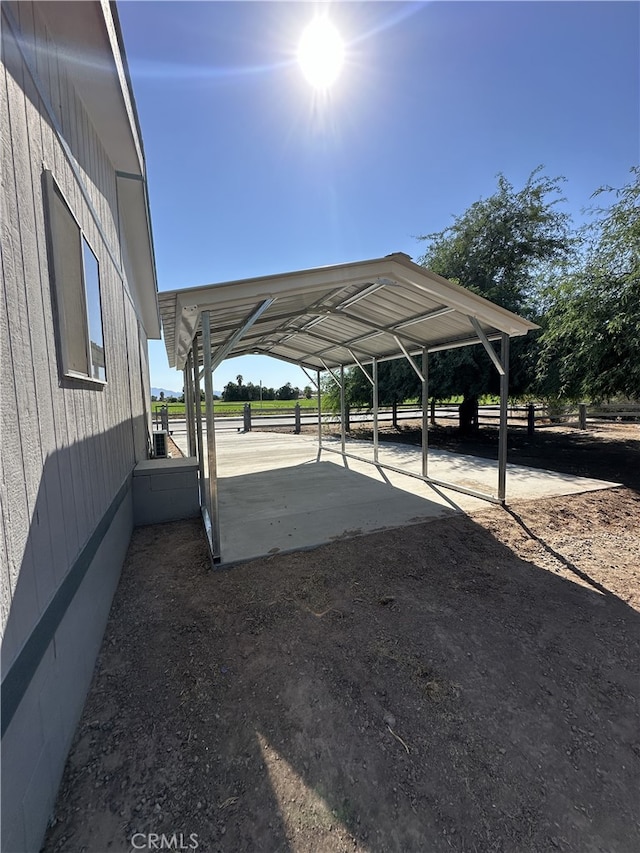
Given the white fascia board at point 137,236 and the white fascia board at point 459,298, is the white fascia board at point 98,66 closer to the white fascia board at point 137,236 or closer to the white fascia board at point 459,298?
the white fascia board at point 137,236

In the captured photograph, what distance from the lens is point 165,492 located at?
4750 millimetres

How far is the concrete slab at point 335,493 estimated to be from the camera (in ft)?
13.8

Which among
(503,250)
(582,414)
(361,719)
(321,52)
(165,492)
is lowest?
(361,719)

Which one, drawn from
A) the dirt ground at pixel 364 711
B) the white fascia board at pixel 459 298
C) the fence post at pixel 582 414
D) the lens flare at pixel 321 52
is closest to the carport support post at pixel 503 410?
the white fascia board at pixel 459 298

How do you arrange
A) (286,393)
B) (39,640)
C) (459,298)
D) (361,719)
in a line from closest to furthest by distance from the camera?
(39,640) < (361,719) < (459,298) < (286,393)

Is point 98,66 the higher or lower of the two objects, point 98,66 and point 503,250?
the lower

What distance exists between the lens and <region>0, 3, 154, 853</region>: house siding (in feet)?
3.94

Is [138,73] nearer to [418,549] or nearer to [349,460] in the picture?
[418,549]

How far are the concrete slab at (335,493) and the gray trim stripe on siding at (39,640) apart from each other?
161 cm

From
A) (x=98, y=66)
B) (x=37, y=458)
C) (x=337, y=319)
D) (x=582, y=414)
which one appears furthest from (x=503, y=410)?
(x=582, y=414)

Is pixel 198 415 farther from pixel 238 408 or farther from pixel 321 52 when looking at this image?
pixel 238 408

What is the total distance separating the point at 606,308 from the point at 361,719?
7.75 metres

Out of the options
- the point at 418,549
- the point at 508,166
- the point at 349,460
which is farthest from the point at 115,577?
the point at 508,166

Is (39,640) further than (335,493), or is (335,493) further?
(335,493)
